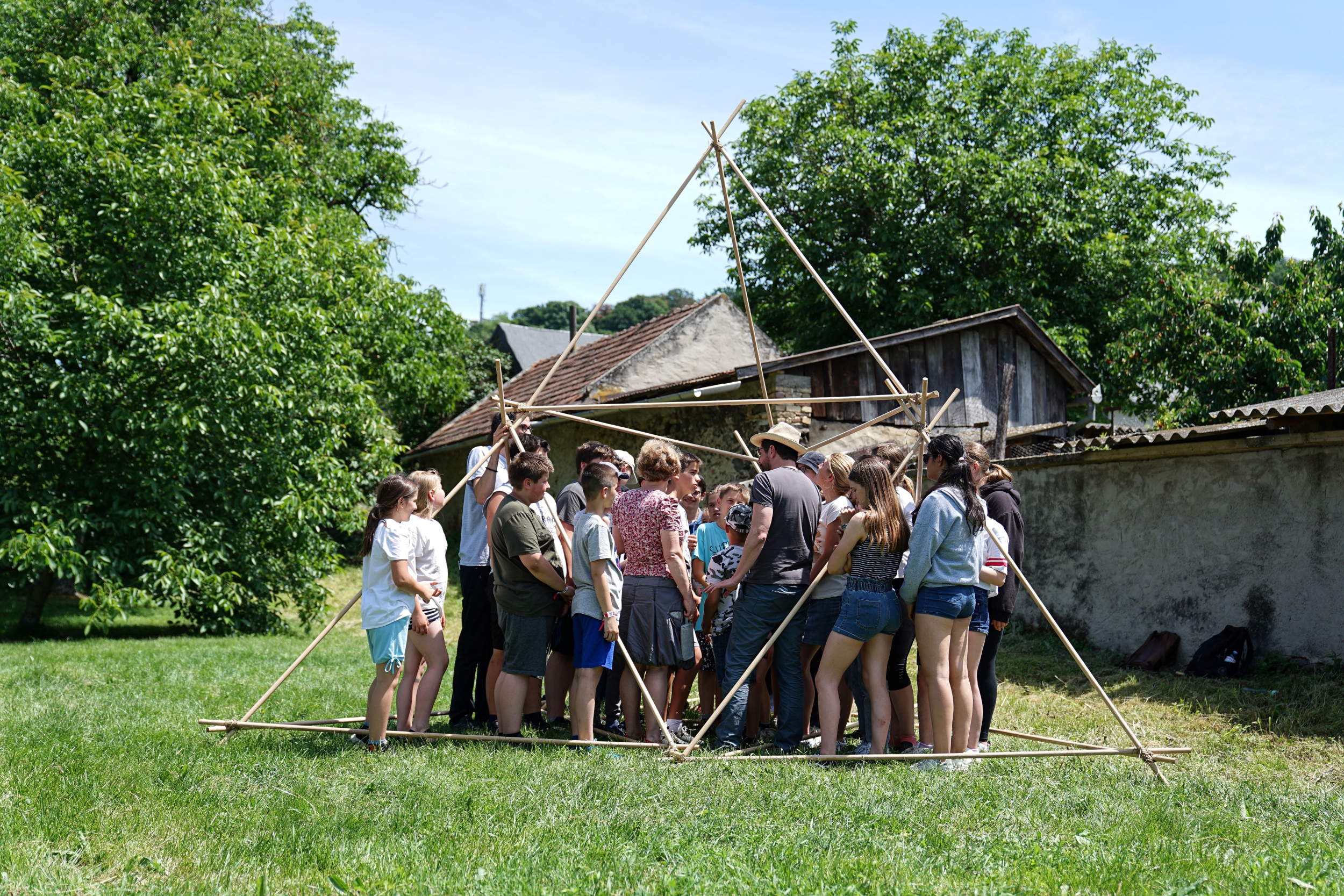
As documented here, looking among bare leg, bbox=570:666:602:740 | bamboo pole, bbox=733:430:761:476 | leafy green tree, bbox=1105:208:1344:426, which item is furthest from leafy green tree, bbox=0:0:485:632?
leafy green tree, bbox=1105:208:1344:426

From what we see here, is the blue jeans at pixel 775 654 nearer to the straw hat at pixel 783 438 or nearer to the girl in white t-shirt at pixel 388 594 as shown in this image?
the straw hat at pixel 783 438

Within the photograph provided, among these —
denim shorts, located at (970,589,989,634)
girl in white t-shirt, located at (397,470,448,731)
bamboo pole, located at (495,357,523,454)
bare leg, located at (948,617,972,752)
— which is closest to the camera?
bare leg, located at (948,617,972,752)

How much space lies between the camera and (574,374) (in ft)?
60.6

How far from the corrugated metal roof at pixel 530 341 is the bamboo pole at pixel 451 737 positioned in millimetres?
34130

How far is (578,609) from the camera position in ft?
18.0

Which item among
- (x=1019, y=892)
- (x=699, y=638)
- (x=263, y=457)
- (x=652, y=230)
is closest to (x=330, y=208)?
(x=263, y=457)

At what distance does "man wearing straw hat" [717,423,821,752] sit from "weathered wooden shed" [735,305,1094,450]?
19.6 feet

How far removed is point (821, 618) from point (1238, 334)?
1300 cm

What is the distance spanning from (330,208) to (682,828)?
674 inches

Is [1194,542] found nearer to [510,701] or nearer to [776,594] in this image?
[776,594]

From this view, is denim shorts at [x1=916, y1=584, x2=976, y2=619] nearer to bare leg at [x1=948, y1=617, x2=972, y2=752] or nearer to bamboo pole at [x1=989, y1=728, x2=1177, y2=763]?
bare leg at [x1=948, y1=617, x2=972, y2=752]

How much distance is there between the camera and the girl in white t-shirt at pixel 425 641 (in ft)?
17.8

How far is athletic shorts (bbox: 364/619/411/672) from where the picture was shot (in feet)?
16.8

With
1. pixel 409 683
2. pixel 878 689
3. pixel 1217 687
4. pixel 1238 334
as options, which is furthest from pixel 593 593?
pixel 1238 334
